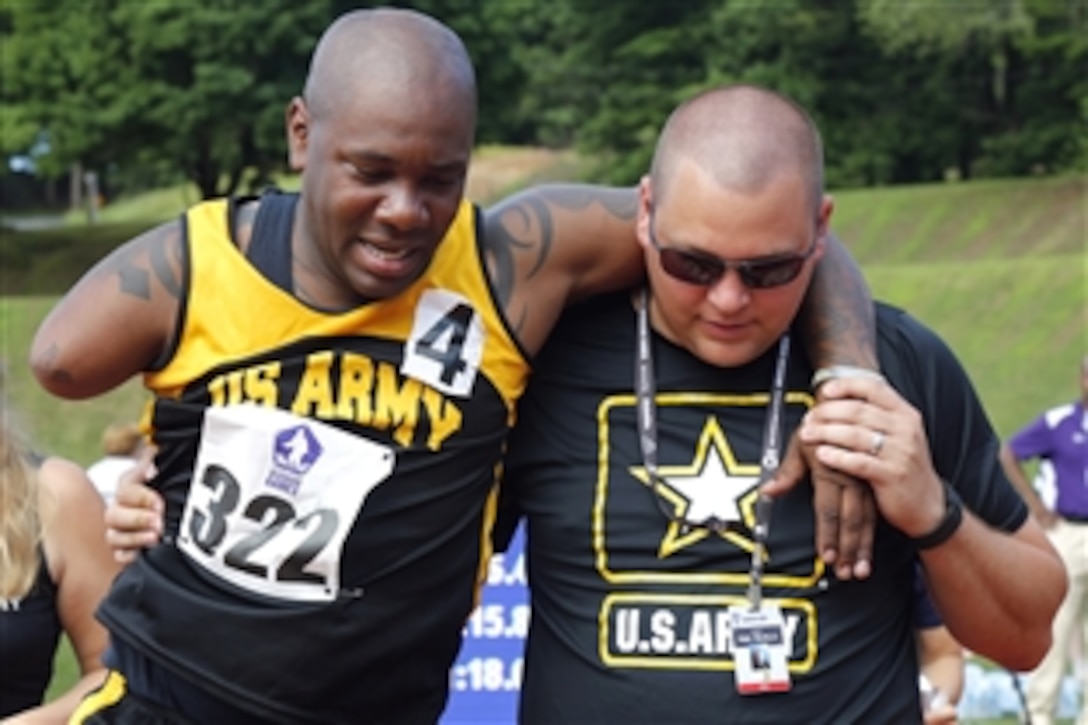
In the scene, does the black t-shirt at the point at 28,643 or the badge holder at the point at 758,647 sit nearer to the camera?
the badge holder at the point at 758,647

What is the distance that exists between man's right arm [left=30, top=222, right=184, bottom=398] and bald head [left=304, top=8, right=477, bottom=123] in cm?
39

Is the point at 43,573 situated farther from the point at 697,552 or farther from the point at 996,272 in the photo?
the point at 996,272

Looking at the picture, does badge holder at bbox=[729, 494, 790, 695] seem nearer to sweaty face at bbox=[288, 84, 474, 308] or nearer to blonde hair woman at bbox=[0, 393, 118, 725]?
sweaty face at bbox=[288, 84, 474, 308]

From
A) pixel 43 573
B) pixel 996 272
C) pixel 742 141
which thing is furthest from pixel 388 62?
pixel 996 272

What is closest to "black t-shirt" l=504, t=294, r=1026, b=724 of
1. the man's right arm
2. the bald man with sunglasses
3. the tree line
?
the bald man with sunglasses

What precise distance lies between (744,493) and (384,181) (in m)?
0.85

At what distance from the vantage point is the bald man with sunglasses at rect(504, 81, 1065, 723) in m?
2.72

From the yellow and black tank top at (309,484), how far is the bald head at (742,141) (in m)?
0.44

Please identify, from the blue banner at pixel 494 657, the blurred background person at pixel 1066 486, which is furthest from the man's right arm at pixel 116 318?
the blurred background person at pixel 1066 486

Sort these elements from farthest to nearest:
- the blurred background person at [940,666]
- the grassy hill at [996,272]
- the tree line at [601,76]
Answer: the tree line at [601,76] < the grassy hill at [996,272] < the blurred background person at [940,666]

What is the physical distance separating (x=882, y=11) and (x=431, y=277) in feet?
138

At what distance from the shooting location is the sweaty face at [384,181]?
268 cm

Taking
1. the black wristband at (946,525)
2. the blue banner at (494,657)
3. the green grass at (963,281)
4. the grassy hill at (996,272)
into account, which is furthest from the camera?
the grassy hill at (996,272)

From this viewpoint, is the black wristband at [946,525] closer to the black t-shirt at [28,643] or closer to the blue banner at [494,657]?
the black t-shirt at [28,643]
